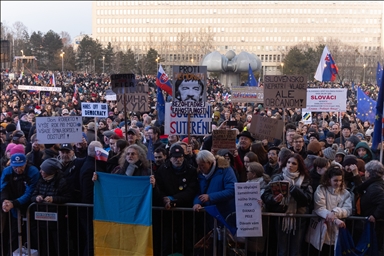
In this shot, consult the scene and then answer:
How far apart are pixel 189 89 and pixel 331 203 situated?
3399 millimetres

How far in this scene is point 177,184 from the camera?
6320 millimetres

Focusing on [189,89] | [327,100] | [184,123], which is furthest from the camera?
[327,100]

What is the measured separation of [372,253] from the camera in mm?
5883

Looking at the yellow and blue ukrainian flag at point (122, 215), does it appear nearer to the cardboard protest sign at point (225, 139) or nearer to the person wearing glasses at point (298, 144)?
the cardboard protest sign at point (225, 139)

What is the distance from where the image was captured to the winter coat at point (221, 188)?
20.0ft

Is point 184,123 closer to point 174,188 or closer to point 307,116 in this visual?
point 174,188

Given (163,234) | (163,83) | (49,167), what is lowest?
(163,234)

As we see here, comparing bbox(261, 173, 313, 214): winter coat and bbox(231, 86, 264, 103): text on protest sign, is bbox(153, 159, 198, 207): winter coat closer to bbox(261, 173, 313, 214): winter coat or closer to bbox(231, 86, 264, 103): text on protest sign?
bbox(261, 173, 313, 214): winter coat

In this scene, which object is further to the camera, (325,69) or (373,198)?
(325,69)

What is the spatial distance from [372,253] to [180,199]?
7.28 feet

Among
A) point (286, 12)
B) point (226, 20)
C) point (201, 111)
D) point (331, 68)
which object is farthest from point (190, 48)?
point (201, 111)

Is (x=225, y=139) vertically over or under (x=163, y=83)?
under

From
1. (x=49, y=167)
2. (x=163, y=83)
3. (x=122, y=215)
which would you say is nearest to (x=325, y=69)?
(x=163, y=83)

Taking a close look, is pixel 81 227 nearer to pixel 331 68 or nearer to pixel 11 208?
pixel 11 208
